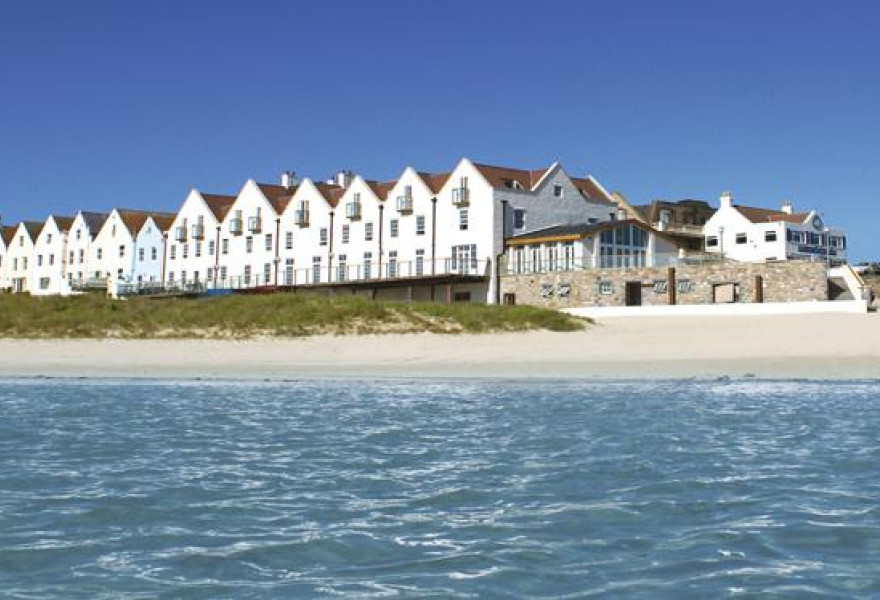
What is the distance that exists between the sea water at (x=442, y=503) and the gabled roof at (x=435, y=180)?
49.1 meters

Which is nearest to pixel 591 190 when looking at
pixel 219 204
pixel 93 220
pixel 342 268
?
pixel 342 268

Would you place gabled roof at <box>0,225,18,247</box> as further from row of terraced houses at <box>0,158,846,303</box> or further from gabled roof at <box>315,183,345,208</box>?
gabled roof at <box>315,183,345,208</box>

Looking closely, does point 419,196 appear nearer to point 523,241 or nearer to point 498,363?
point 523,241

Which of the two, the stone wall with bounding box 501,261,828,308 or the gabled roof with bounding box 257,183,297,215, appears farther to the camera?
the gabled roof with bounding box 257,183,297,215

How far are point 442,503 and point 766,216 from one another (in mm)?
74419

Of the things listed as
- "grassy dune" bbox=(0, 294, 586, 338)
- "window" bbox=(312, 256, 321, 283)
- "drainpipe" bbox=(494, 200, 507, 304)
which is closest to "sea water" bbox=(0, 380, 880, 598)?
"grassy dune" bbox=(0, 294, 586, 338)

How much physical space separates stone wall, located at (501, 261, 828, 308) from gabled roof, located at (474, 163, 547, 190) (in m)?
7.10

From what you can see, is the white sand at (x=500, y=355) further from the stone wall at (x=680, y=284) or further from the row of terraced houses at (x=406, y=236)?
the row of terraced houses at (x=406, y=236)

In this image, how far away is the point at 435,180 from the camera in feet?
213

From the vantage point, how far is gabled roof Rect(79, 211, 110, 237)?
290 feet

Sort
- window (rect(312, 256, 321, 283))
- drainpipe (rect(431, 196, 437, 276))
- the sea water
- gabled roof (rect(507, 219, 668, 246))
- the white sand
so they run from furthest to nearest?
window (rect(312, 256, 321, 283)) < drainpipe (rect(431, 196, 437, 276)) < gabled roof (rect(507, 219, 668, 246)) < the white sand < the sea water

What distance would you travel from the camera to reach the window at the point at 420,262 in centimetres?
6146

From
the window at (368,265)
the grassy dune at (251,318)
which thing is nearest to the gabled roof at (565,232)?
the window at (368,265)

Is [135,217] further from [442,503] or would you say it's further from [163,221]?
[442,503]
